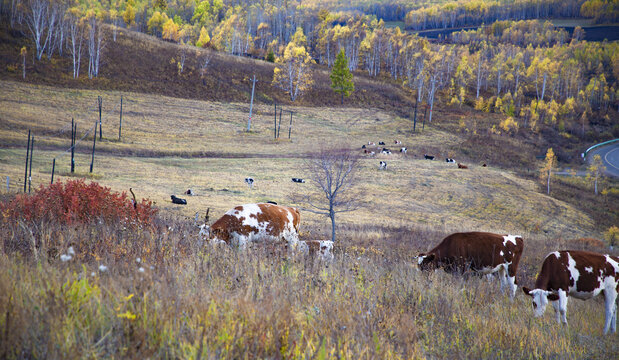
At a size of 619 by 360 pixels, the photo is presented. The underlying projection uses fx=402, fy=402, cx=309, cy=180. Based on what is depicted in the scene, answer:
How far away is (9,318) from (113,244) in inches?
117

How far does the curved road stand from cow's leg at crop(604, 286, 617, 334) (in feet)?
272

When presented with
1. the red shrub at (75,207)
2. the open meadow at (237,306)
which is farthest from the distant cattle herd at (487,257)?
the red shrub at (75,207)

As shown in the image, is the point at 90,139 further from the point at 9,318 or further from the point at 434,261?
the point at 9,318

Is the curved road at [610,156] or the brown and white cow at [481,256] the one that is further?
the curved road at [610,156]

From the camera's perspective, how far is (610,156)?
302 ft

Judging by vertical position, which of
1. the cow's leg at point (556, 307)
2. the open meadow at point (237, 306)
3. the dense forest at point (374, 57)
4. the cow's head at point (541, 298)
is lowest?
the cow's leg at point (556, 307)

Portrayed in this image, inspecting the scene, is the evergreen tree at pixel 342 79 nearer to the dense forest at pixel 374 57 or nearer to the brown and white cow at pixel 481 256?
the dense forest at pixel 374 57

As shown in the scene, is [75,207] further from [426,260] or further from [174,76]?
[174,76]

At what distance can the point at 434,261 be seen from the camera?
11484 mm

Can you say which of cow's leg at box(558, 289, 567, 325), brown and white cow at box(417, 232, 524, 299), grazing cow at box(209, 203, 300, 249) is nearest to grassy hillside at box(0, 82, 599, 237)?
grazing cow at box(209, 203, 300, 249)

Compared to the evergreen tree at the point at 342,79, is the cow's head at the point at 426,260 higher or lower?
lower

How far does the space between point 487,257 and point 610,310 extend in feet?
10.6

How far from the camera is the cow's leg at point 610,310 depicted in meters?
7.95

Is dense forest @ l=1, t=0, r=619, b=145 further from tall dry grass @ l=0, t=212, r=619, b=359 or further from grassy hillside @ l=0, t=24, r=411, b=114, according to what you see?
tall dry grass @ l=0, t=212, r=619, b=359
